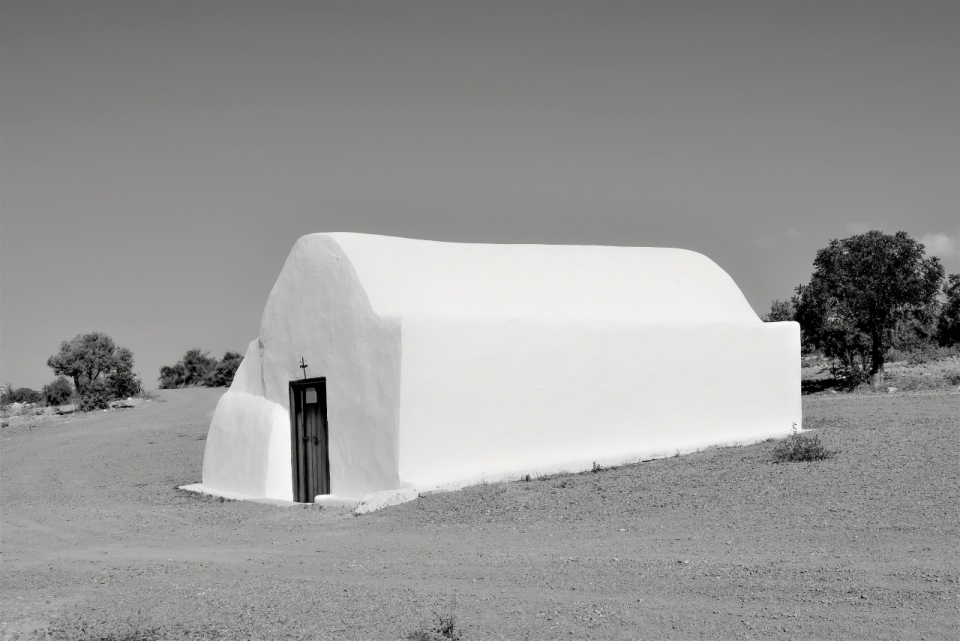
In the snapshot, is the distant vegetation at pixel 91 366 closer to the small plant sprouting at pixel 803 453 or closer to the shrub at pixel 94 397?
the shrub at pixel 94 397

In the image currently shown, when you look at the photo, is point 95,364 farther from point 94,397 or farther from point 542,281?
point 542,281

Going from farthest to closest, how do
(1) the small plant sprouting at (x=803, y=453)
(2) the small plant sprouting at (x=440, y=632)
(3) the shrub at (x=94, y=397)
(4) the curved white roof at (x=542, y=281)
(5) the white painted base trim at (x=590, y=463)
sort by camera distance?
(3) the shrub at (x=94, y=397) < (4) the curved white roof at (x=542, y=281) < (5) the white painted base trim at (x=590, y=463) < (1) the small plant sprouting at (x=803, y=453) < (2) the small plant sprouting at (x=440, y=632)

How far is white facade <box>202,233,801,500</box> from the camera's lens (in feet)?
37.2

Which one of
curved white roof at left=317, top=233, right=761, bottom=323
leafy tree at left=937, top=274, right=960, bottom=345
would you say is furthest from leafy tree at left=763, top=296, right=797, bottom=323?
curved white roof at left=317, top=233, right=761, bottom=323

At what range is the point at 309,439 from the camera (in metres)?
12.7

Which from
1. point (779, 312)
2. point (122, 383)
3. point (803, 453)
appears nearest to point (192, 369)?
point (122, 383)

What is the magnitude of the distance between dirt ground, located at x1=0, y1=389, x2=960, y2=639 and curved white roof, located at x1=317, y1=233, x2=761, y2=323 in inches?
102

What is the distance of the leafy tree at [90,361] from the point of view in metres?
41.3

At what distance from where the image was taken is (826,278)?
26.6m

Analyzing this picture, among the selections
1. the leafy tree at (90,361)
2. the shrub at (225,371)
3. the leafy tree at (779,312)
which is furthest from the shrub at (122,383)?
the leafy tree at (779,312)

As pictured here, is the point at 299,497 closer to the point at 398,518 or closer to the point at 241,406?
the point at 241,406

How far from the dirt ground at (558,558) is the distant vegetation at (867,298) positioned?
14.0 metres

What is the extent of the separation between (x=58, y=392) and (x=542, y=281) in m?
34.0

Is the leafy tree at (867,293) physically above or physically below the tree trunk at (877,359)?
above
